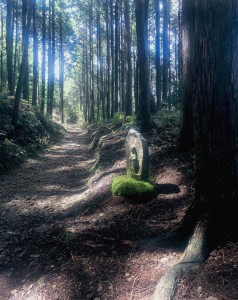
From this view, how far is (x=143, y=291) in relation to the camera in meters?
3.34

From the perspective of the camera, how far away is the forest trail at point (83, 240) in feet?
12.4

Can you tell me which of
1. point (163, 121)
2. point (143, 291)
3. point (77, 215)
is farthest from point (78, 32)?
point (143, 291)

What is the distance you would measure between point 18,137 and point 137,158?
8.91 m

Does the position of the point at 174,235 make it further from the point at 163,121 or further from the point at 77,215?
the point at 163,121

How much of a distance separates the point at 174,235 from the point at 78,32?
36.9 m

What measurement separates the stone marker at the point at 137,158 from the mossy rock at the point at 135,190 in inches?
8.2

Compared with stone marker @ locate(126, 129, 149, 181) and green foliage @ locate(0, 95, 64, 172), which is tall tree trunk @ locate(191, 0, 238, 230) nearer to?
stone marker @ locate(126, 129, 149, 181)

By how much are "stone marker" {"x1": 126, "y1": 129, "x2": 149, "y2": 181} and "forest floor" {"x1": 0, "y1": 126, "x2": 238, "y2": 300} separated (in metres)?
0.56

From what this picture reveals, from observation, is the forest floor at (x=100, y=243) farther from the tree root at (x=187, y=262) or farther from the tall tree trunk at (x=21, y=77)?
the tall tree trunk at (x=21, y=77)

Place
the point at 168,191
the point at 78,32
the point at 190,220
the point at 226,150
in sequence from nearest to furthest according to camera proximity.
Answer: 1. the point at 226,150
2. the point at 190,220
3. the point at 168,191
4. the point at 78,32

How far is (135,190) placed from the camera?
20.2 ft

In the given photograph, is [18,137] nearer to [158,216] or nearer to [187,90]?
[187,90]

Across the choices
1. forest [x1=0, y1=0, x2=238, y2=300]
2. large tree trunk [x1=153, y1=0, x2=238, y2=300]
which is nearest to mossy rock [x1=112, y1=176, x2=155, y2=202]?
forest [x1=0, y1=0, x2=238, y2=300]

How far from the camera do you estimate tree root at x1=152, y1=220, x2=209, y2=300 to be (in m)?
3.07
